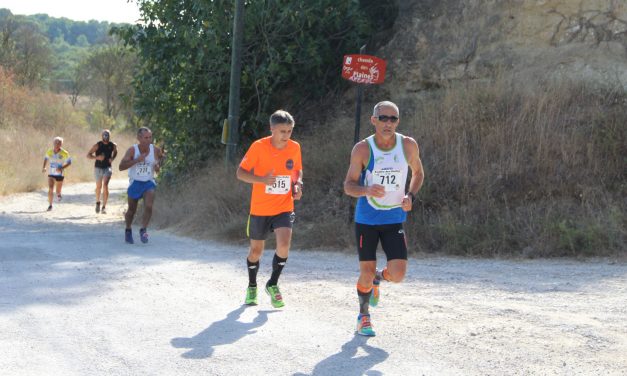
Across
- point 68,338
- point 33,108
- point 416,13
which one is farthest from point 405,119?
point 33,108

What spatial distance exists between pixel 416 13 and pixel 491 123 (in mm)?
5963

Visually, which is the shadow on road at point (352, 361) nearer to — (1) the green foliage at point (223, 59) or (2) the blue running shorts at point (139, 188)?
(2) the blue running shorts at point (139, 188)

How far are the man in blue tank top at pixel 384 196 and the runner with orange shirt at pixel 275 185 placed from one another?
4.18 ft

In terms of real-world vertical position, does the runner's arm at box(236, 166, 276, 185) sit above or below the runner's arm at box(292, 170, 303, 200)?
above

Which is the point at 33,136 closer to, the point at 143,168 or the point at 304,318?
the point at 143,168

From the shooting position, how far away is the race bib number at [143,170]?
13.7 meters

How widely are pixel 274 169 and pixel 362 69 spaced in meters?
5.76

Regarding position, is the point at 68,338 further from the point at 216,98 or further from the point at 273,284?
the point at 216,98

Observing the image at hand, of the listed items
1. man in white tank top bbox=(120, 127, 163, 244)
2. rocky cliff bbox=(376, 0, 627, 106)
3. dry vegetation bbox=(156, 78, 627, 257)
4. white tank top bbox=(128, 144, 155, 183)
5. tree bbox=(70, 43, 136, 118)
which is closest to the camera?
dry vegetation bbox=(156, 78, 627, 257)

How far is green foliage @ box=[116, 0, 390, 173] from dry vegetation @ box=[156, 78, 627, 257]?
123 inches

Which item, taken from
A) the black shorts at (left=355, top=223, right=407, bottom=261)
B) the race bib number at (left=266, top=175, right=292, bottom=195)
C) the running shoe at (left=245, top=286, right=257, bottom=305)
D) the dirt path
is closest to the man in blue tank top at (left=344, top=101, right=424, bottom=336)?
the black shorts at (left=355, top=223, right=407, bottom=261)

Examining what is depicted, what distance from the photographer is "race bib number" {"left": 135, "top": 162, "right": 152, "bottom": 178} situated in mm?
13711

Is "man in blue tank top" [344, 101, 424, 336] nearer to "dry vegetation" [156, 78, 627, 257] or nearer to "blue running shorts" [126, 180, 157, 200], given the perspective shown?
"dry vegetation" [156, 78, 627, 257]

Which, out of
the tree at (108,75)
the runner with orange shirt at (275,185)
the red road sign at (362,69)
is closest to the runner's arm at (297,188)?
the runner with orange shirt at (275,185)
